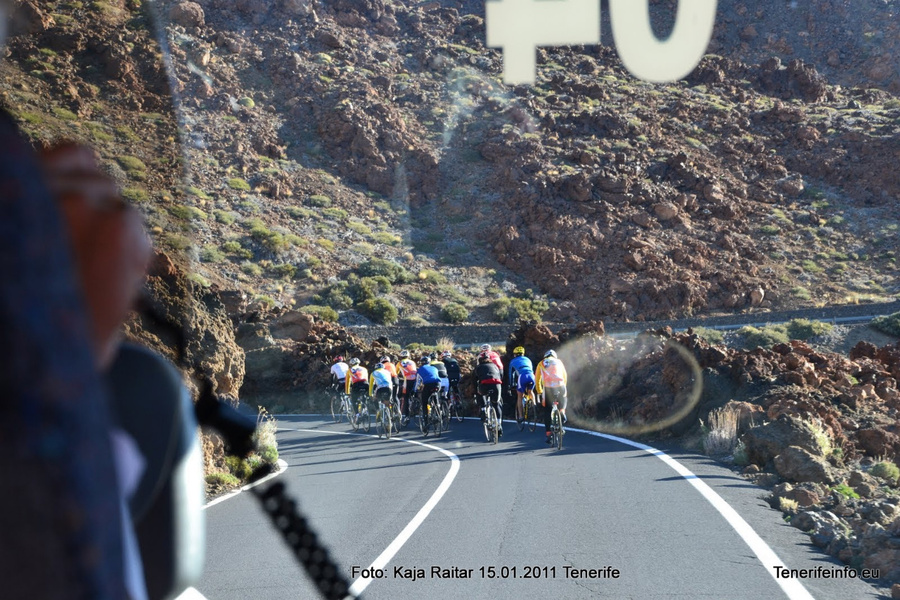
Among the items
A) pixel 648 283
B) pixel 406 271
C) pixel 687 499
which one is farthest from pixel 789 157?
pixel 687 499

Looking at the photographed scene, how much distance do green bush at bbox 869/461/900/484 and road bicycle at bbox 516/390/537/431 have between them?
752cm

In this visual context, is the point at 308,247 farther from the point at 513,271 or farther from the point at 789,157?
the point at 789,157

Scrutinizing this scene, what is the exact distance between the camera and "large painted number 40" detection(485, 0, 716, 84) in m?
65.8

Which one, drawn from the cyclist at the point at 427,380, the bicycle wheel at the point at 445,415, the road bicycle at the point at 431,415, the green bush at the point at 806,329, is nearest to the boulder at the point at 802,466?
the cyclist at the point at 427,380

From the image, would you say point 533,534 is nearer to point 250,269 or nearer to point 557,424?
point 557,424

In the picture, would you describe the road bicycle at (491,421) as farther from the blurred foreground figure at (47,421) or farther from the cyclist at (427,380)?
the blurred foreground figure at (47,421)

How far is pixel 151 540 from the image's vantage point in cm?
105

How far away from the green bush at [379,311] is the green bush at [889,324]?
83.0 feet

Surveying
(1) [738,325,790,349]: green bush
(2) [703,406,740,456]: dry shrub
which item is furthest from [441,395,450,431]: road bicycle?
(1) [738,325,790,349]: green bush

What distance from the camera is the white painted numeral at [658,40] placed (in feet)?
229

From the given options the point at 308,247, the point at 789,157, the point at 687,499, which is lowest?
the point at 687,499

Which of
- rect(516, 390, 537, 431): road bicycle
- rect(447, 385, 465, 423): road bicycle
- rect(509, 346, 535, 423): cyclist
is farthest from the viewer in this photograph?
rect(447, 385, 465, 423): road bicycle

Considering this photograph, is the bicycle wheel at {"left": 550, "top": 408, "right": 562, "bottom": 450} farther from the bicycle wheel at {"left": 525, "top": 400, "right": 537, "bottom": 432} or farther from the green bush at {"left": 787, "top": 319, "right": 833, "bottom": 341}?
the green bush at {"left": 787, "top": 319, "right": 833, "bottom": 341}

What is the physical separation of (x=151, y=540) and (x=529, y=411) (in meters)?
18.2
